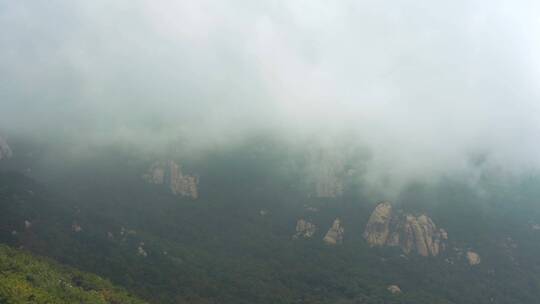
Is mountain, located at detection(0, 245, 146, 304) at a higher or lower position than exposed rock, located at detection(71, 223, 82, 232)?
lower

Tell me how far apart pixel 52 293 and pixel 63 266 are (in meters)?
37.7

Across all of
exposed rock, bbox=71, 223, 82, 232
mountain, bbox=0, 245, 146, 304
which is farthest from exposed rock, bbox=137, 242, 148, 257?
mountain, bbox=0, 245, 146, 304

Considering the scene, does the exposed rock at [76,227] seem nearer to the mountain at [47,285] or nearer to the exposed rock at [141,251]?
the exposed rock at [141,251]

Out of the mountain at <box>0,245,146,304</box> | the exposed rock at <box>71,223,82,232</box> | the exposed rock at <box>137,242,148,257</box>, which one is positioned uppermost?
the exposed rock at <box>71,223,82,232</box>

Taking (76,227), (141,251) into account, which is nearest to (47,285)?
(141,251)

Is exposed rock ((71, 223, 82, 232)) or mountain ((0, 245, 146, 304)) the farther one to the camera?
exposed rock ((71, 223, 82, 232))

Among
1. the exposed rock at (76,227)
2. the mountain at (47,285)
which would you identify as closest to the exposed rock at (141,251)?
the exposed rock at (76,227)

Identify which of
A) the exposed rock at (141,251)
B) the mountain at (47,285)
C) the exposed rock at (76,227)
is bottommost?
the mountain at (47,285)

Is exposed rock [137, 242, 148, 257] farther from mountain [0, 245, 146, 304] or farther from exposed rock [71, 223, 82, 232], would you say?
mountain [0, 245, 146, 304]

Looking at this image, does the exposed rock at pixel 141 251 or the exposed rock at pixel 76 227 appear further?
the exposed rock at pixel 76 227

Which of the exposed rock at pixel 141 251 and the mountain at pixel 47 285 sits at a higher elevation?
the exposed rock at pixel 141 251

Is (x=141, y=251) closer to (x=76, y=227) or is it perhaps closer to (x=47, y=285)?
(x=76, y=227)

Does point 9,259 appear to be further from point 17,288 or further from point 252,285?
point 252,285

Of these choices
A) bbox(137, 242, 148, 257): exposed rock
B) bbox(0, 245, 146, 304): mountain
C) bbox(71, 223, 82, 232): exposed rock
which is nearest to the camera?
bbox(0, 245, 146, 304): mountain
